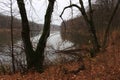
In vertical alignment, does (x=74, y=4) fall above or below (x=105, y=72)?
above

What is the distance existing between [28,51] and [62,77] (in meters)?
2.64

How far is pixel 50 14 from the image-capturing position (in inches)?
489

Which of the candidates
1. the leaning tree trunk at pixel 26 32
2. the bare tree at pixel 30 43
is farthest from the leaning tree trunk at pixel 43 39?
the leaning tree trunk at pixel 26 32

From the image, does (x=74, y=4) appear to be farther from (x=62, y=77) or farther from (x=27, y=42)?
(x=62, y=77)

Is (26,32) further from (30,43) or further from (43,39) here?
(43,39)

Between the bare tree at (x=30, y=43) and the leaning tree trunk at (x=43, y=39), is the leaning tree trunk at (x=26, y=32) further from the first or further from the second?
the leaning tree trunk at (x=43, y=39)

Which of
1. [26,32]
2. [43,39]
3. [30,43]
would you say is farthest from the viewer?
[43,39]

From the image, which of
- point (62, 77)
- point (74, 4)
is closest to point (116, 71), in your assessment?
point (62, 77)

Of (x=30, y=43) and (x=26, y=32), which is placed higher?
(x=26, y=32)

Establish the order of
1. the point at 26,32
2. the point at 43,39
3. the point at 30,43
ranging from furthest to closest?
the point at 43,39 < the point at 30,43 < the point at 26,32

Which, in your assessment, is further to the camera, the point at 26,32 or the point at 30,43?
the point at 30,43

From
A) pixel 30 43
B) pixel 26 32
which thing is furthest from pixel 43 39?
pixel 26 32

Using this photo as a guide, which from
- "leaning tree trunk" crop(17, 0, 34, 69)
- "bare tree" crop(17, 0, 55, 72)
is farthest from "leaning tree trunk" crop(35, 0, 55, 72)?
"leaning tree trunk" crop(17, 0, 34, 69)

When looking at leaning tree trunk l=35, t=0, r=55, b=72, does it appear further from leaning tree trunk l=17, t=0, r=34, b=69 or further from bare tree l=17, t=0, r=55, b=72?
leaning tree trunk l=17, t=0, r=34, b=69
